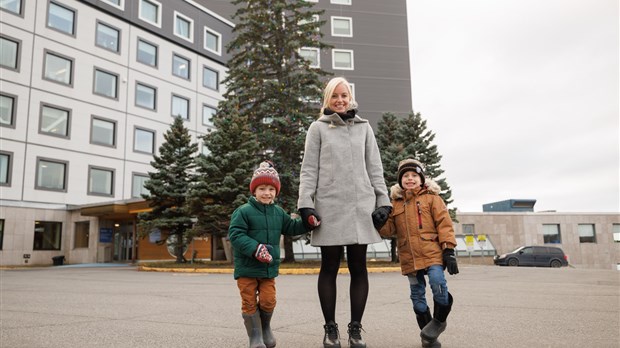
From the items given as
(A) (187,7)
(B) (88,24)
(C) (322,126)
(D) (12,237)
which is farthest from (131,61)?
(C) (322,126)

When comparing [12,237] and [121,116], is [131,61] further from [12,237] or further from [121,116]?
[12,237]

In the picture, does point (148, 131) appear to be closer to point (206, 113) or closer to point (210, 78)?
point (206, 113)

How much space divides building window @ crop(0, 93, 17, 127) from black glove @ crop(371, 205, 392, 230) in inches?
1123

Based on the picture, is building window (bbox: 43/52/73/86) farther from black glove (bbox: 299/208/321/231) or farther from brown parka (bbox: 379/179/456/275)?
brown parka (bbox: 379/179/456/275)

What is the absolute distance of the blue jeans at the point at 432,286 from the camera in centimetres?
371

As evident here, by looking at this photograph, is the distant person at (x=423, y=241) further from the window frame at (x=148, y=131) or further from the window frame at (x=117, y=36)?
the window frame at (x=117, y=36)

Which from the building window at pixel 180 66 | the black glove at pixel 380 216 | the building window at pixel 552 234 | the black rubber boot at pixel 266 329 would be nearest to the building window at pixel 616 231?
the building window at pixel 552 234

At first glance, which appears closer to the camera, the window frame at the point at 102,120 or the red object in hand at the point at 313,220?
the red object in hand at the point at 313,220

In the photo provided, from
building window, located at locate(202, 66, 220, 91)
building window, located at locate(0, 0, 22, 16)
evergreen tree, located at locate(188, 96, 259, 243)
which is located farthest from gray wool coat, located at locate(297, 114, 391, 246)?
building window, located at locate(202, 66, 220, 91)

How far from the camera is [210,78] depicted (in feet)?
132

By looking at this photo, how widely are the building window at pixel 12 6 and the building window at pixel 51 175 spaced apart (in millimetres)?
8488

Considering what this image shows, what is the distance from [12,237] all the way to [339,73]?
28063mm

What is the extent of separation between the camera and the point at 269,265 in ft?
12.4

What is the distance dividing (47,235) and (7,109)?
24.9 feet
